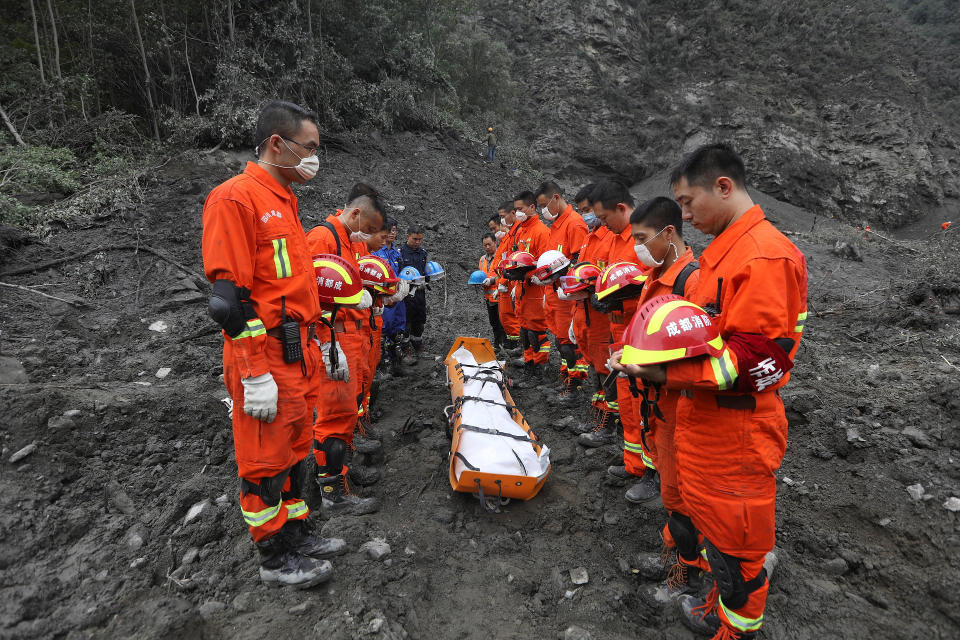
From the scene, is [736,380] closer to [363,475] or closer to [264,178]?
[264,178]

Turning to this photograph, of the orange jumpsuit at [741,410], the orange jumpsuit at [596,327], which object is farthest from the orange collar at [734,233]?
the orange jumpsuit at [596,327]

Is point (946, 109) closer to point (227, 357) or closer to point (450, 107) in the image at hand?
point (450, 107)

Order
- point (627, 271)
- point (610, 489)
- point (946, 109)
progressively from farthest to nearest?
point (946, 109)
point (610, 489)
point (627, 271)

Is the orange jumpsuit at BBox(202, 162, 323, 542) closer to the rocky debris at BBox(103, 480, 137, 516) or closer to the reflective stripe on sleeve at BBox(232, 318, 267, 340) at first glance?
the reflective stripe on sleeve at BBox(232, 318, 267, 340)

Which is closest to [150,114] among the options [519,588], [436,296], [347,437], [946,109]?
[436,296]

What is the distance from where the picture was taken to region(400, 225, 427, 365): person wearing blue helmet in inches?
280

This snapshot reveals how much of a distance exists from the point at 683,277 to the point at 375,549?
2578 millimetres

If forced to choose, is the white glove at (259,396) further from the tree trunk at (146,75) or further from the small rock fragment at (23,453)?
the tree trunk at (146,75)

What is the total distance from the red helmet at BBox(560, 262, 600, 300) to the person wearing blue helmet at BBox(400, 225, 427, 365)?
122 inches

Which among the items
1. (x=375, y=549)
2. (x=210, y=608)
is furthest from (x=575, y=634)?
(x=210, y=608)

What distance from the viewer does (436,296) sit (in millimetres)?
11039

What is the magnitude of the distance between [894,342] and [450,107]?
52.5 ft

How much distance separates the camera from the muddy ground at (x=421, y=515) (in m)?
2.44

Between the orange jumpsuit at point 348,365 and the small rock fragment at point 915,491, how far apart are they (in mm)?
3980
